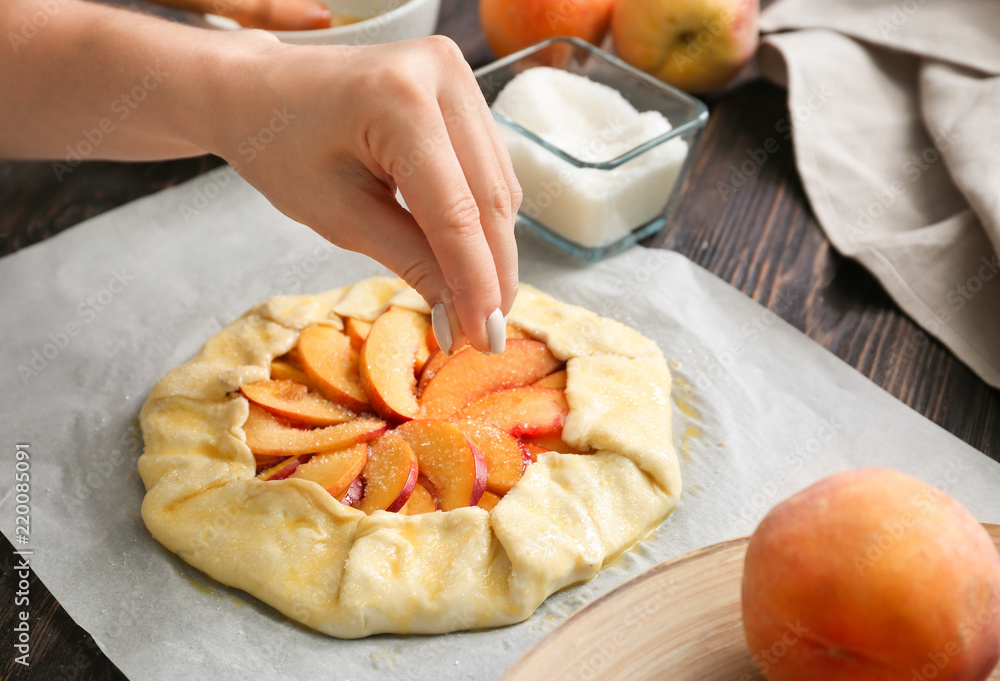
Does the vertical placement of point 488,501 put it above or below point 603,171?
below

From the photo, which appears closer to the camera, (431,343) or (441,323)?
(441,323)

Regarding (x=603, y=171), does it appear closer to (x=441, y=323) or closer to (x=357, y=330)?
(x=357, y=330)

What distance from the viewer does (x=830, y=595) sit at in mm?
998

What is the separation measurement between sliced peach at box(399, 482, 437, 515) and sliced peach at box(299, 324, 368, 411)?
249 mm

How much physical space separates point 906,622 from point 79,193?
2.36 meters

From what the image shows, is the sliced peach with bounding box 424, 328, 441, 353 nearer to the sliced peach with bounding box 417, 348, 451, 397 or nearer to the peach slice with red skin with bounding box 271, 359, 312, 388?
the sliced peach with bounding box 417, 348, 451, 397

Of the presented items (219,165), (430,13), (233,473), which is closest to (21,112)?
(219,165)

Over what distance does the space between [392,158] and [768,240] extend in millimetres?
1435

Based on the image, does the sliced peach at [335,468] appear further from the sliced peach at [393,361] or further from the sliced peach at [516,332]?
the sliced peach at [516,332]

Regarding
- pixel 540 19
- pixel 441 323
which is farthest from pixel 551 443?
pixel 540 19

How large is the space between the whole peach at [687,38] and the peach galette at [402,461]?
1.10 metres

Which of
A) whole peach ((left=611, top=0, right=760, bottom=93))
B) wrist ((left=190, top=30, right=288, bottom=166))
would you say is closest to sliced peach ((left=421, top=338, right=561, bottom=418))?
Result: wrist ((left=190, top=30, right=288, bottom=166))

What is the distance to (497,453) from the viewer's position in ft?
5.32

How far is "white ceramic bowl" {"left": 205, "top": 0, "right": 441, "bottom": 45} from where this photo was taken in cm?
216
